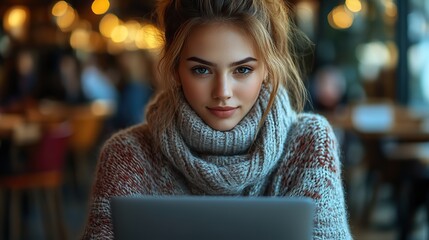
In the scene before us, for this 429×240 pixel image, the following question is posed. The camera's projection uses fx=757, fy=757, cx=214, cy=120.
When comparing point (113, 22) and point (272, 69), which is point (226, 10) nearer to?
point (272, 69)

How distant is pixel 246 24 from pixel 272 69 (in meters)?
0.13

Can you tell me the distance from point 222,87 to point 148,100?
7327 mm

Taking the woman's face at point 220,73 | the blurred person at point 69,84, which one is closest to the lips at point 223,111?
the woman's face at point 220,73

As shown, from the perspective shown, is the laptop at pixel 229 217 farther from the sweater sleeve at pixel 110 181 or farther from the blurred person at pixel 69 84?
the blurred person at pixel 69 84

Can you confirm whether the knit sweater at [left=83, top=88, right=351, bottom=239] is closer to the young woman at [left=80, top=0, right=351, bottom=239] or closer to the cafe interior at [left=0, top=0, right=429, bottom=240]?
the young woman at [left=80, top=0, right=351, bottom=239]

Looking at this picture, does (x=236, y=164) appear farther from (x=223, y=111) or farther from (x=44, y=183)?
(x=44, y=183)

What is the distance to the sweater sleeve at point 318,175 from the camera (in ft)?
5.69

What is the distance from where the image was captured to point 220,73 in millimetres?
1714

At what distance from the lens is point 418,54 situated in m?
8.73

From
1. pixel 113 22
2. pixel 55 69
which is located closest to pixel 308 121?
pixel 55 69

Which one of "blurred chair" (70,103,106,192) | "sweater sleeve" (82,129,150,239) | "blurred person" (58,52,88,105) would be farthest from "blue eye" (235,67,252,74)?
"blurred person" (58,52,88,105)

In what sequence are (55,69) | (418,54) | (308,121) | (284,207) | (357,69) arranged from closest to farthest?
(284,207)
(308,121)
(418,54)
(55,69)
(357,69)

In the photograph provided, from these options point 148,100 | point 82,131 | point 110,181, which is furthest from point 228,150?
point 148,100

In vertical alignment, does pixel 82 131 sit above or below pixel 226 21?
below
